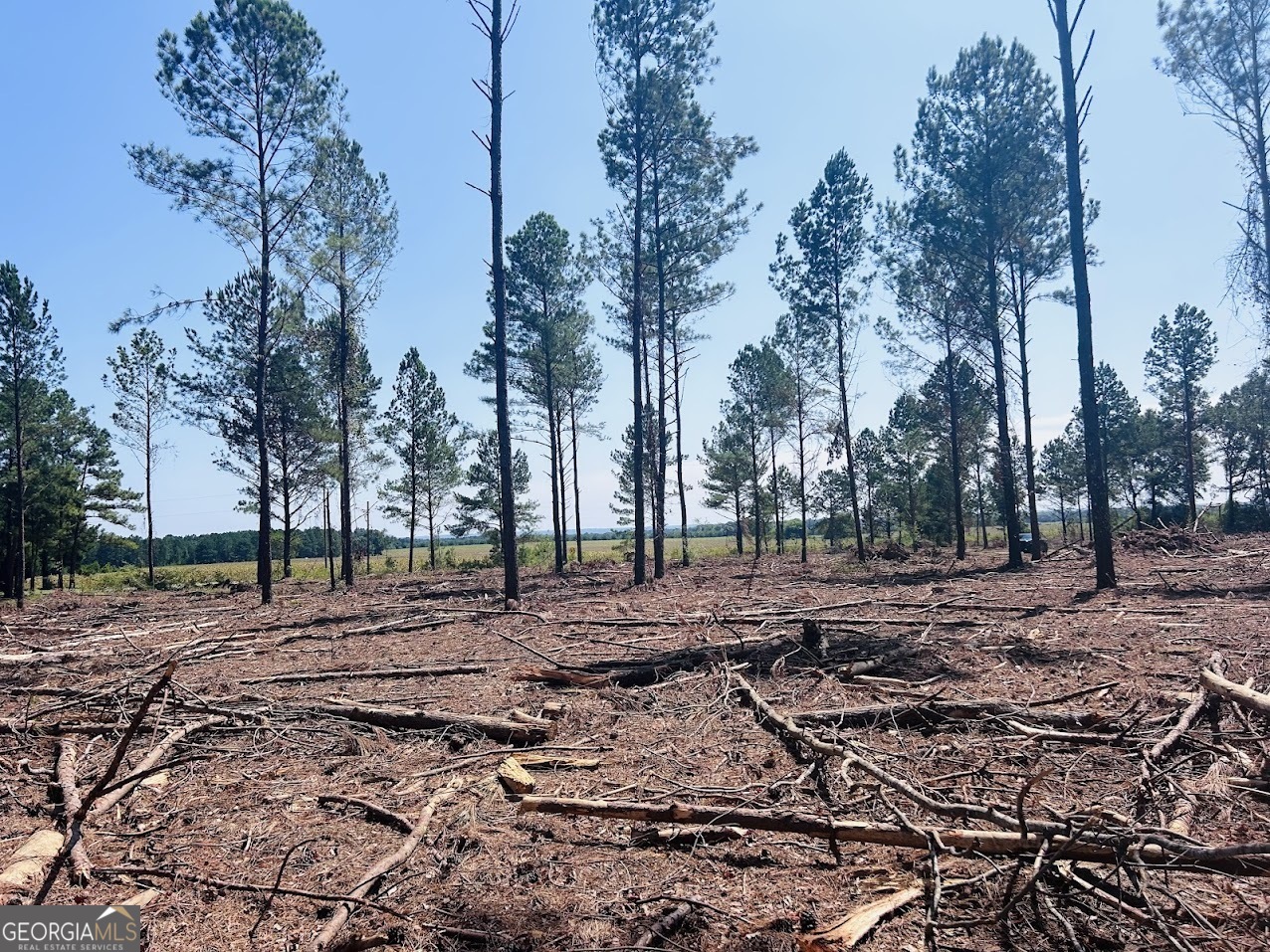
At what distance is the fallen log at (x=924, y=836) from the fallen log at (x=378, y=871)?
530mm

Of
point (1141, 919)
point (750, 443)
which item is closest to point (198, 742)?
point (1141, 919)

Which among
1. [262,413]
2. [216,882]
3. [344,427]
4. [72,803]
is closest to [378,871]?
[216,882]

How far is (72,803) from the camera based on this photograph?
3.69 m

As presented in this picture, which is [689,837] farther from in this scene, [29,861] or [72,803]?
[72,803]

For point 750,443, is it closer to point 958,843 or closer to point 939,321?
point 939,321

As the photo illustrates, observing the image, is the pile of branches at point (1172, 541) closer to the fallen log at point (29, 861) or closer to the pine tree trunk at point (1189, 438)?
the pine tree trunk at point (1189, 438)

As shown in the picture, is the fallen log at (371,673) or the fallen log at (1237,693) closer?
the fallen log at (1237,693)

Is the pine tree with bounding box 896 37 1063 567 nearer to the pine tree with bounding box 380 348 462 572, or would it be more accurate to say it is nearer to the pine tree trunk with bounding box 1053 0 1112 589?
the pine tree trunk with bounding box 1053 0 1112 589

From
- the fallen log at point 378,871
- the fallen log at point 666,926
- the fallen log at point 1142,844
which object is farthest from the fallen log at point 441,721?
the fallen log at point 1142,844

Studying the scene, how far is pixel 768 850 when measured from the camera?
3.16m

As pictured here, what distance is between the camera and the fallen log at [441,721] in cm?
491

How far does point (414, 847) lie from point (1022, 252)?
798 inches

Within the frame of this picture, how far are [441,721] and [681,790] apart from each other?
8.08ft

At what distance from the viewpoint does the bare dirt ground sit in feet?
8.49
